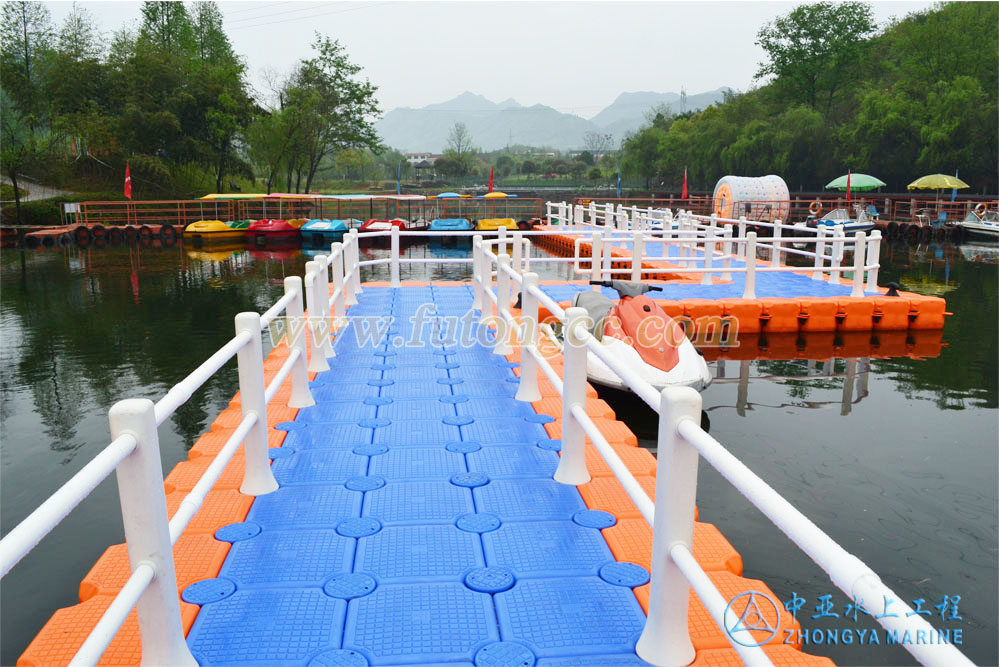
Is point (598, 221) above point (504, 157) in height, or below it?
below

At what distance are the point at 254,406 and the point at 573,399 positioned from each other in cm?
191

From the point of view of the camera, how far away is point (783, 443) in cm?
782

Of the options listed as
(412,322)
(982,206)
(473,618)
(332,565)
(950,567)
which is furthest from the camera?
(982,206)

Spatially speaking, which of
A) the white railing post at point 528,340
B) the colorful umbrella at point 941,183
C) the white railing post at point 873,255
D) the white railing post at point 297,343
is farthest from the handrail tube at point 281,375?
the colorful umbrella at point 941,183

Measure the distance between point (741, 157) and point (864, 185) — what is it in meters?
20.7

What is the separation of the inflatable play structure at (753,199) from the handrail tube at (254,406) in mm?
33404

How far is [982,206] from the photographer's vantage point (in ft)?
119

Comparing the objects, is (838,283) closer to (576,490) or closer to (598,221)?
(576,490)

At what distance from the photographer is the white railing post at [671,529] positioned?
253 centimetres

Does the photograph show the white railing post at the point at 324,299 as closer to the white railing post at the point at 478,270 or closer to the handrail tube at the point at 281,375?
the handrail tube at the point at 281,375

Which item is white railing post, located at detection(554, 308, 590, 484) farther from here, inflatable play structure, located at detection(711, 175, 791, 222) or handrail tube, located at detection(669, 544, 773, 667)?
inflatable play structure, located at detection(711, 175, 791, 222)

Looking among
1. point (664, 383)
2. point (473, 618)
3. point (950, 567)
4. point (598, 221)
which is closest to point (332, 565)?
point (473, 618)

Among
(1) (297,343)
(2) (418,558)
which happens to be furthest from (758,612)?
(1) (297,343)

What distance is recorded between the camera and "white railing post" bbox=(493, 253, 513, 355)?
7562 millimetres
